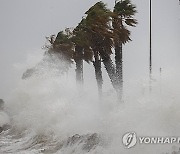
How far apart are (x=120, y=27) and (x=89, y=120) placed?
9.27 metres

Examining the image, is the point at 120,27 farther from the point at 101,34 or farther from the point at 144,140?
the point at 144,140

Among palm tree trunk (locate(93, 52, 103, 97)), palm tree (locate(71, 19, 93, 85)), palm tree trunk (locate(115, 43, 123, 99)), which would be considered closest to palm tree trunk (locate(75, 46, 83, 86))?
palm tree (locate(71, 19, 93, 85))

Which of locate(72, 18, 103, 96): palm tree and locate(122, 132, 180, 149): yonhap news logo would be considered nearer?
locate(122, 132, 180, 149): yonhap news logo

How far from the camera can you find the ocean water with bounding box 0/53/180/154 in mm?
14728

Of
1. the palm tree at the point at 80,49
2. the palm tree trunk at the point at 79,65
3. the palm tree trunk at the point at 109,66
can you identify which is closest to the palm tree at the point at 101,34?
the palm tree trunk at the point at 109,66

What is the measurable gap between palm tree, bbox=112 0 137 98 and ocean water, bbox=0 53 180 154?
Result: 2076 mm

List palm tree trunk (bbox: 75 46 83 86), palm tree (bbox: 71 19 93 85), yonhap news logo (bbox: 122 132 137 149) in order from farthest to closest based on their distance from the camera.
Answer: palm tree trunk (bbox: 75 46 83 86) < palm tree (bbox: 71 19 93 85) < yonhap news logo (bbox: 122 132 137 149)

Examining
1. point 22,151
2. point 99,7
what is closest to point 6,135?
point 22,151

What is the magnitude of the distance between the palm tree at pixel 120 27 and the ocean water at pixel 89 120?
208 cm

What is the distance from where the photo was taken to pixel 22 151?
19.5 m

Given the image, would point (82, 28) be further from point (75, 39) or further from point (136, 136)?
point (136, 136)

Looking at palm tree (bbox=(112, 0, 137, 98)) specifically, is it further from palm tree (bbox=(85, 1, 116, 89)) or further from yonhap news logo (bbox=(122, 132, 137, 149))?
yonhap news logo (bbox=(122, 132, 137, 149))

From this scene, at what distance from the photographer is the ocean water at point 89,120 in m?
14.7

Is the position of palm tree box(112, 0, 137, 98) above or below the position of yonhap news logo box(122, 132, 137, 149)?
above
